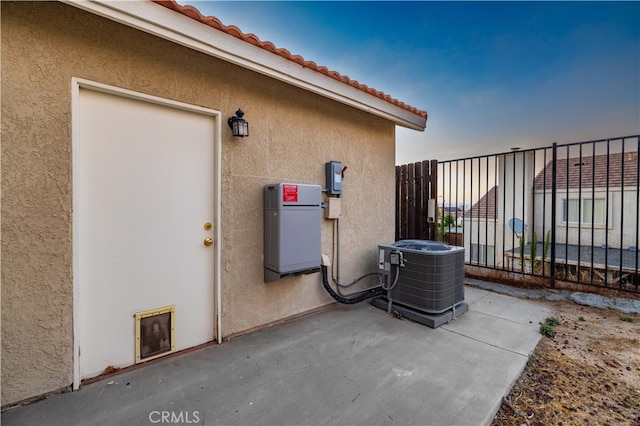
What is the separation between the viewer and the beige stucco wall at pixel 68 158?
1849mm

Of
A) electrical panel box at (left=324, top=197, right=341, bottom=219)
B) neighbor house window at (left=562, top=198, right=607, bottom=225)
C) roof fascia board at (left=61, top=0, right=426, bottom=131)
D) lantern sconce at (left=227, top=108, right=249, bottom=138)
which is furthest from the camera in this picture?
neighbor house window at (left=562, top=198, right=607, bottom=225)

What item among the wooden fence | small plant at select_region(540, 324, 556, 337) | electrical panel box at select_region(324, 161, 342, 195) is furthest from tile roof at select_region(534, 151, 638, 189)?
electrical panel box at select_region(324, 161, 342, 195)

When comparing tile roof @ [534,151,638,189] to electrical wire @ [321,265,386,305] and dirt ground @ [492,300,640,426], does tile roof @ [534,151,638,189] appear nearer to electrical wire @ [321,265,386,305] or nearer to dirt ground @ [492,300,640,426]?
dirt ground @ [492,300,640,426]

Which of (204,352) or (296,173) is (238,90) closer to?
(296,173)

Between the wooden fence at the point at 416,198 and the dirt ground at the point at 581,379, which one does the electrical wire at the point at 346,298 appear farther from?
the wooden fence at the point at 416,198

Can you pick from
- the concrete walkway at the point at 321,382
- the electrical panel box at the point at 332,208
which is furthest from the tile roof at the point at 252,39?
the concrete walkway at the point at 321,382

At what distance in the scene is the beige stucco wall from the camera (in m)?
1.85

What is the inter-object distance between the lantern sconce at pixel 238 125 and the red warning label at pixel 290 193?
2.46ft

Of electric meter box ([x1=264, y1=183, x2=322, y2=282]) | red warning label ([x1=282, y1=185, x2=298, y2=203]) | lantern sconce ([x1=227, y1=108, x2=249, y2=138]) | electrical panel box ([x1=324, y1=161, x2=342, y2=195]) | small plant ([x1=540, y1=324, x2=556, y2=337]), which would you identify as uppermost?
lantern sconce ([x1=227, y1=108, x2=249, y2=138])

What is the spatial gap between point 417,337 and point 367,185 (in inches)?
96.6

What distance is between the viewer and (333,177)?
12.2 ft

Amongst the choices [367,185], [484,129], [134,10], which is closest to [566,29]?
[484,129]

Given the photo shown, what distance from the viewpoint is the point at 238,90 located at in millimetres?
2934

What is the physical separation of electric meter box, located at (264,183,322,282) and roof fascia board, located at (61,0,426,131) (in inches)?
51.2
